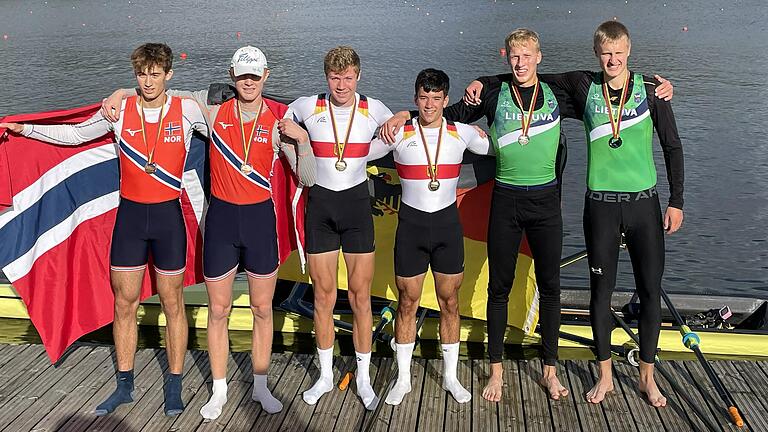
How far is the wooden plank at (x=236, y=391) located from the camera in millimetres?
5812

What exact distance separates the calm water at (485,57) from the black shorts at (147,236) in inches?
366

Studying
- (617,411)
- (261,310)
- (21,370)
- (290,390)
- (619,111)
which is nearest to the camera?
(619,111)

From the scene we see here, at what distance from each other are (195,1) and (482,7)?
24436mm

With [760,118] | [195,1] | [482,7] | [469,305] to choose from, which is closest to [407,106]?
[760,118]

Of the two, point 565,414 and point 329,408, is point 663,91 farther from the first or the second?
point 329,408

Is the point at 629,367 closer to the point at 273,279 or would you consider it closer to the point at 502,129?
the point at 502,129

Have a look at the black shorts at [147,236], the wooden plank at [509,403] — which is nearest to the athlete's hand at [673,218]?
the wooden plank at [509,403]

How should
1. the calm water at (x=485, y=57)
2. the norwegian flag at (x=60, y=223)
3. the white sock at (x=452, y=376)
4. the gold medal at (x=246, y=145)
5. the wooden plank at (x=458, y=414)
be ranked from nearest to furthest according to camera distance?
the gold medal at (x=246, y=145), the wooden plank at (x=458, y=414), the white sock at (x=452, y=376), the norwegian flag at (x=60, y=223), the calm water at (x=485, y=57)

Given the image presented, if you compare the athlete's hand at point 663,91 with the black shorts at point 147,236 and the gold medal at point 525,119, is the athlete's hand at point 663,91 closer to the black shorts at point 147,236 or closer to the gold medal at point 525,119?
the gold medal at point 525,119

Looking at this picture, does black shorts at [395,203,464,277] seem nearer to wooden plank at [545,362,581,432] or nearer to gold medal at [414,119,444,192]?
gold medal at [414,119,444,192]

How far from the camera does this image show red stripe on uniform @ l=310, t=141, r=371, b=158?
5.78 meters

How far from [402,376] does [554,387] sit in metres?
1.19

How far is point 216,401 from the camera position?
593 cm

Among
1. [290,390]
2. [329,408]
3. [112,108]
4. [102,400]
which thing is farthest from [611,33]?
[102,400]
